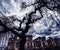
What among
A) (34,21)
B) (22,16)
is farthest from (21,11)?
(34,21)

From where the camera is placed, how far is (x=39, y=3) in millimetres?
1604

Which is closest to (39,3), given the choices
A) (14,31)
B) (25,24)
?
(25,24)

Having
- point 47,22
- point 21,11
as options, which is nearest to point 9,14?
point 21,11

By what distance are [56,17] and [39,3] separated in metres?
0.23

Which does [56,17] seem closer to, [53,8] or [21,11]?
[53,8]

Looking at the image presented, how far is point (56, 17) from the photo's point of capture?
61.0 inches

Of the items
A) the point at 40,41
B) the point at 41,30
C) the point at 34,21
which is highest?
the point at 34,21

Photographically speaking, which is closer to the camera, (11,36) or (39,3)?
(11,36)

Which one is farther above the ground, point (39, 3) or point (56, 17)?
point (39, 3)

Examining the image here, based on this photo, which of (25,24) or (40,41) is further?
(25,24)

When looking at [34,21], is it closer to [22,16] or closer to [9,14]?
[22,16]

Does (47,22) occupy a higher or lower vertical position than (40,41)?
higher

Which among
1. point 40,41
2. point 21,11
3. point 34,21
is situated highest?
point 21,11

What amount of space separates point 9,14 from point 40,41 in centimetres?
41
